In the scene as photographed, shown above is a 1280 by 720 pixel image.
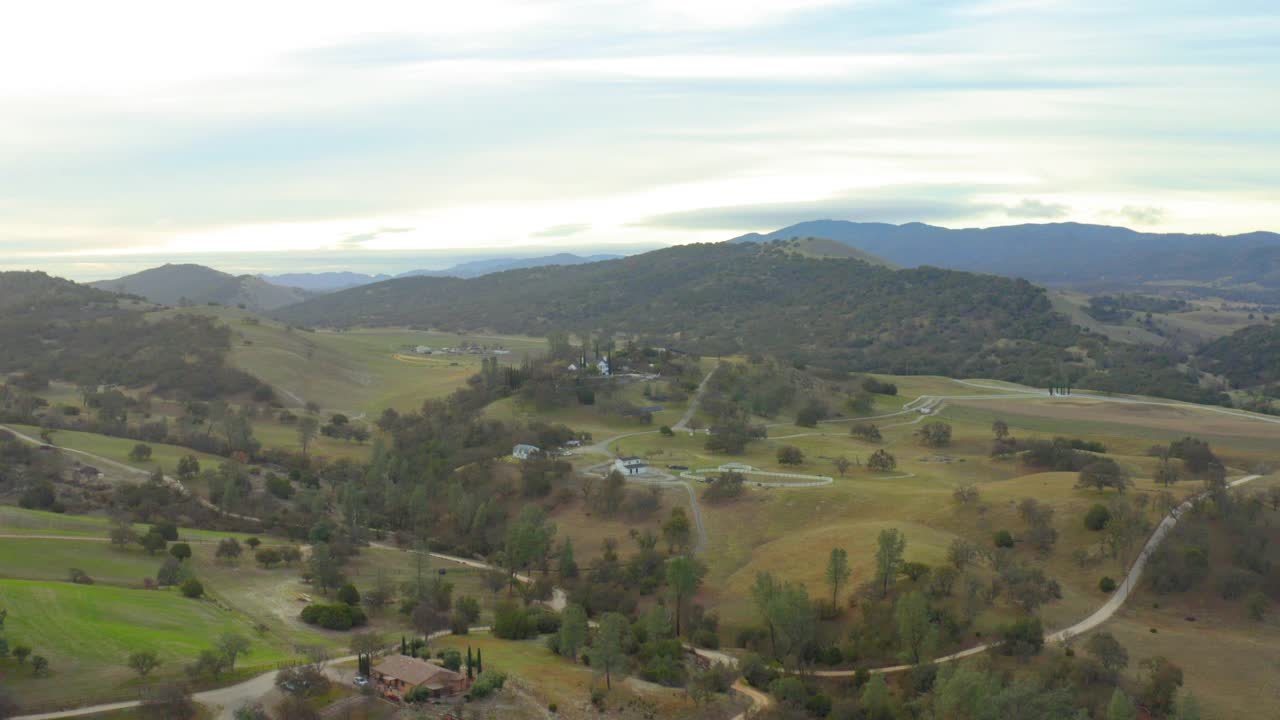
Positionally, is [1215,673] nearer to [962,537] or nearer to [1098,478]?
[962,537]

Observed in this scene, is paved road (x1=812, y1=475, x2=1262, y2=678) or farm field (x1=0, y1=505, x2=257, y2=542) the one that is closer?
paved road (x1=812, y1=475, x2=1262, y2=678)

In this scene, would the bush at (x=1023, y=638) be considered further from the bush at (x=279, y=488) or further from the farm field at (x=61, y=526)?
the bush at (x=279, y=488)

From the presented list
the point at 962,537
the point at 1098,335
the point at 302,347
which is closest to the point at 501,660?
the point at 962,537

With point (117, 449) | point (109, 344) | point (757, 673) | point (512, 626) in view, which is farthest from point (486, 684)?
point (109, 344)

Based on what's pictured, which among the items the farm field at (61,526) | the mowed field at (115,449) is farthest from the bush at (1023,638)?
the mowed field at (115,449)

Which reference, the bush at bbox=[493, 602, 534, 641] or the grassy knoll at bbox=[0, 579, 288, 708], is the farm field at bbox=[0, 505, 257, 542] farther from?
the bush at bbox=[493, 602, 534, 641]

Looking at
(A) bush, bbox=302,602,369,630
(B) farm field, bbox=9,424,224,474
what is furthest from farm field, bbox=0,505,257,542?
(A) bush, bbox=302,602,369,630

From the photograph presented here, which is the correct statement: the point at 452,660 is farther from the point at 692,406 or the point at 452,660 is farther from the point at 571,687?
the point at 692,406
